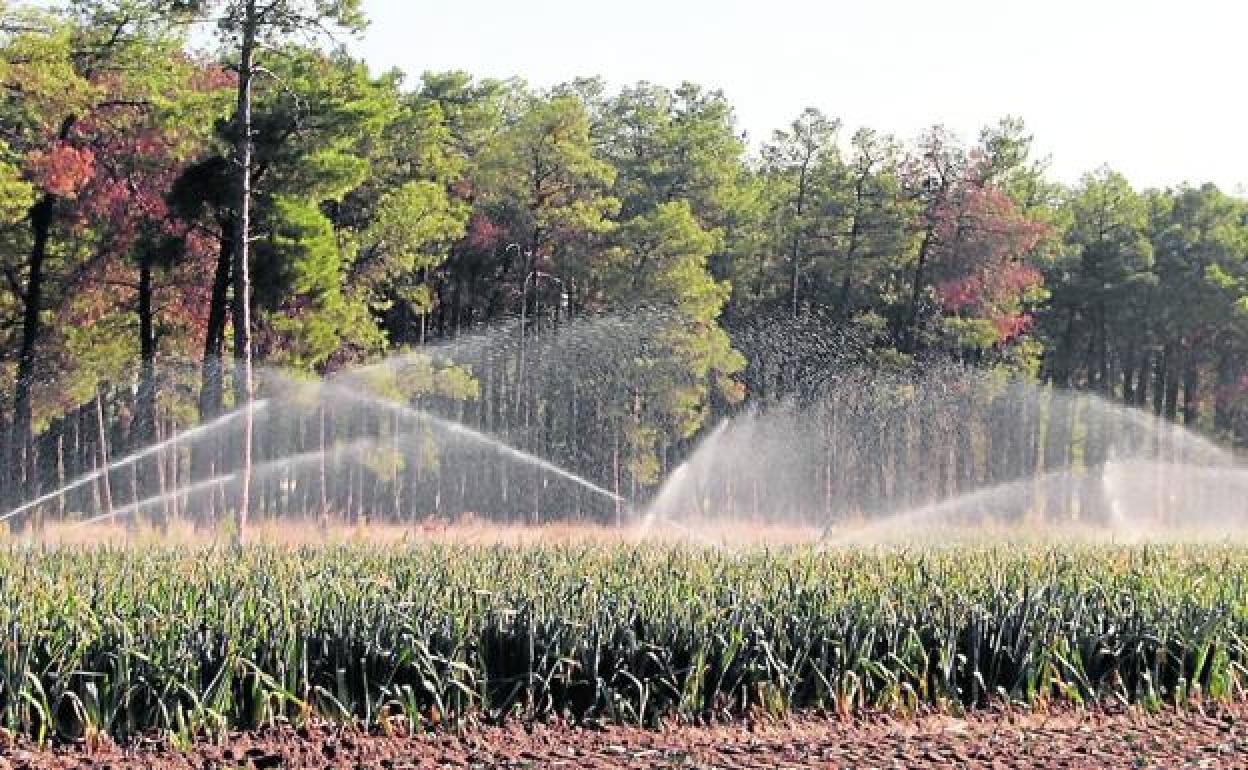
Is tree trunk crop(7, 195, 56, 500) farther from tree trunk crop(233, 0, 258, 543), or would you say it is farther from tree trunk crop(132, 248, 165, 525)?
tree trunk crop(233, 0, 258, 543)

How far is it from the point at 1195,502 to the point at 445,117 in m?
29.9

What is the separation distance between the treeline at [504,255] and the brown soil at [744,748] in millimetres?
16942

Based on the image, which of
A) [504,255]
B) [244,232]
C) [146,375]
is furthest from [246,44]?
[504,255]

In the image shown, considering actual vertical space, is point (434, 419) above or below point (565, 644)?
above

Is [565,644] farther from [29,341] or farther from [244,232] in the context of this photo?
[29,341]

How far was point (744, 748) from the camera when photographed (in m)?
9.30

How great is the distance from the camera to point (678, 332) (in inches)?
1581

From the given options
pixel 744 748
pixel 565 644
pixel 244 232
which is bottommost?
pixel 744 748

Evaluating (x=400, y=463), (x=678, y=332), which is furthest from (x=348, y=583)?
(x=678, y=332)

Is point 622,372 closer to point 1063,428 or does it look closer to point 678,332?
point 678,332

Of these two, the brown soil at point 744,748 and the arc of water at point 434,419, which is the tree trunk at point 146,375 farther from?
the brown soil at point 744,748

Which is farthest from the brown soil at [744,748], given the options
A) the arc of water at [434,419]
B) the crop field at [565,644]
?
the arc of water at [434,419]

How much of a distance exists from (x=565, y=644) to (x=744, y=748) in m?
1.33

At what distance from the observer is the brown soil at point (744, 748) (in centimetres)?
858
